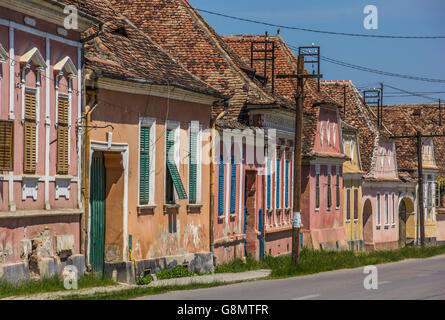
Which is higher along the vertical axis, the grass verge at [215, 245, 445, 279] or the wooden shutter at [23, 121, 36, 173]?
the wooden shutter at [23, 121, 36, 173]

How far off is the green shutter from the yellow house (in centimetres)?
2640

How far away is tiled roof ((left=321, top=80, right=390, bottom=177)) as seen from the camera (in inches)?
2335

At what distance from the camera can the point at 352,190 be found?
5434cm

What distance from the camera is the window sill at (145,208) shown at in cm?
2445

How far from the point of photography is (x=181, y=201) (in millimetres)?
27391

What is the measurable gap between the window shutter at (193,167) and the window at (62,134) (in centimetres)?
750

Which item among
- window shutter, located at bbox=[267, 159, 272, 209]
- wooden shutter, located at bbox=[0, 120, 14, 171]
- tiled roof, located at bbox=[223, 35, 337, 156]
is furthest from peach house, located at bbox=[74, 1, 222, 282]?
tiled roof, located at bbox=[223, 35, 337, 156]

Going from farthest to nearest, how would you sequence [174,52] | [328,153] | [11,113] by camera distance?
[328,153], [174,52], [11,113]

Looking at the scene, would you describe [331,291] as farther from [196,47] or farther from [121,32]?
[196,47]

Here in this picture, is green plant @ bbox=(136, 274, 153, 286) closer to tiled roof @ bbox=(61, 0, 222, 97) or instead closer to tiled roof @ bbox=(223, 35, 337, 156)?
tiled roof @ bbox=(61, 0, 222, 97)

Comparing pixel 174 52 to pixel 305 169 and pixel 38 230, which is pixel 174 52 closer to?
pixel 305 169

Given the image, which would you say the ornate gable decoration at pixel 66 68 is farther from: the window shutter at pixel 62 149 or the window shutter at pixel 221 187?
the window shutter at pixel 221 187
